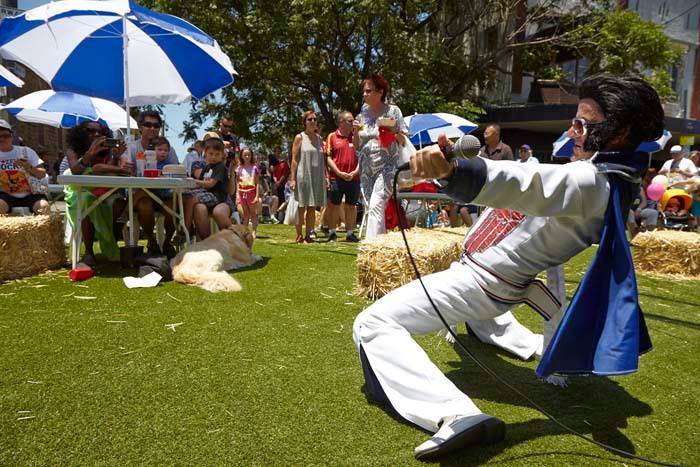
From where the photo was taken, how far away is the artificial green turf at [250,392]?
6.66 feet

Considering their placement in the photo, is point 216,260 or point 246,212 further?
point 246,212

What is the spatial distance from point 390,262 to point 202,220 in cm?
241

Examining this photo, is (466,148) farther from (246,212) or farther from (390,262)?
(246,212)

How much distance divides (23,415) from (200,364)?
0.85 m

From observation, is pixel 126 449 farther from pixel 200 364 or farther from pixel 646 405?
pixel 646 405

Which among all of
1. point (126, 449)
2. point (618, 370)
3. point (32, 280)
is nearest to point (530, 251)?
point (618, 370)

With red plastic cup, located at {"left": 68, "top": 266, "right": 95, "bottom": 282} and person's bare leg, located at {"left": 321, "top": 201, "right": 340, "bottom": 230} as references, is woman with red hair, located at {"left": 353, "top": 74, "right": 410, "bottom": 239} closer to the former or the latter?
red plastic cup, located at {"left": 68, "top": 266, "right": 95, "bottom": 282}

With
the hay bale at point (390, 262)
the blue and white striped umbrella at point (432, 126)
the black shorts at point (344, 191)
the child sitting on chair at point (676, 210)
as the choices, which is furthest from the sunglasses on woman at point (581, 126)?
the blue and white striped umbrella at point (432, 126)

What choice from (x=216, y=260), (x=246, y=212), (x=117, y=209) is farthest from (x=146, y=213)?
(x=246, y=212)

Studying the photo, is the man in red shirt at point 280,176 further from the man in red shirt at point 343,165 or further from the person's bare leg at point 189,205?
the person's bare leg at point 189,205

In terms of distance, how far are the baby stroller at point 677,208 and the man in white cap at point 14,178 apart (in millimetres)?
9784

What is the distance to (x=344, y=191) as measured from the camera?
852 cm

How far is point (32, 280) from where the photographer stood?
15.7 ft

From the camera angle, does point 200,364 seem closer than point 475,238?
No
